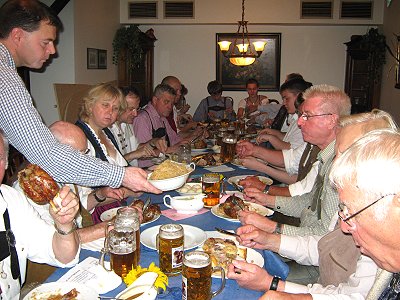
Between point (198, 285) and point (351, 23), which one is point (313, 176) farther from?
point (351, 23)

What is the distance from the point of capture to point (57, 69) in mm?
6402

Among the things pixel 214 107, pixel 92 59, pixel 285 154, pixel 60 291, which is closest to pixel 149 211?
pixel 60 291

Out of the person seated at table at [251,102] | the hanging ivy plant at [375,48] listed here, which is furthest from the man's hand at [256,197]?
the hanging ivy plant at [375,48]

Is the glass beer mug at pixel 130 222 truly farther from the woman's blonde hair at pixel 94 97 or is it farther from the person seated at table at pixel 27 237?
the woman's blonde hair at pixel 94 97

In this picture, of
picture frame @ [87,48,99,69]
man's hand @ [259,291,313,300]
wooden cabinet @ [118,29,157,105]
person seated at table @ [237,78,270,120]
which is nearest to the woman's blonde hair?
man's hand @ [259,291,313,300]

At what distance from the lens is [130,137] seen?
4.63 metres

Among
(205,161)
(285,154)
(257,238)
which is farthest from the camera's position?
(285,154)

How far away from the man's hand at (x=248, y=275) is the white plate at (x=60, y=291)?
21.0 inches

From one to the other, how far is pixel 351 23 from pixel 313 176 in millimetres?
7131

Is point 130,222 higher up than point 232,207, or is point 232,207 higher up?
point 130,222

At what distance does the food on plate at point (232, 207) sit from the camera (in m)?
2.34

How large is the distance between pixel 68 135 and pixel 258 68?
7761mm

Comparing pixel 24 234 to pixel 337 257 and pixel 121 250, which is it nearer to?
pixel 121 250

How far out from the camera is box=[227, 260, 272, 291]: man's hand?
1.56 m
